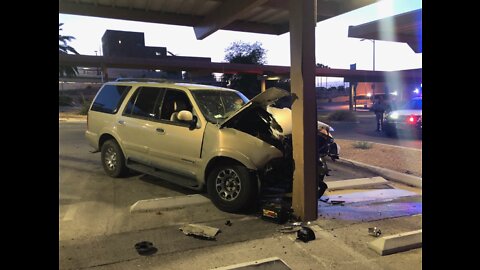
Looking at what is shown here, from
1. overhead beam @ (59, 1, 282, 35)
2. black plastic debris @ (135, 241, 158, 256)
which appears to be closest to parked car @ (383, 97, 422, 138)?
overhead beam @ (59, 1, 282, 35)

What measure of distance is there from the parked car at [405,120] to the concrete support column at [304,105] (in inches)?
360

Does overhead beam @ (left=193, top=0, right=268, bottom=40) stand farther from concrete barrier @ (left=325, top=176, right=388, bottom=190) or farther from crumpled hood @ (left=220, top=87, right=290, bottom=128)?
concrete barrier @ (left=325, top=176, right=388, bottom=190)

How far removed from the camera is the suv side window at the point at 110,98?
7.60 metres

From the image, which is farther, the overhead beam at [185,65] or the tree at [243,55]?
the tree at [243,55]

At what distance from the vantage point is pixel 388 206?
6258 mm

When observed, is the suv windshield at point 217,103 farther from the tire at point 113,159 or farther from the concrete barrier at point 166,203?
the tire at point 113,159

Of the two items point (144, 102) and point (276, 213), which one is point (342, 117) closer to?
point (144, 102)

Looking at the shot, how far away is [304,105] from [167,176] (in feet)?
8.85

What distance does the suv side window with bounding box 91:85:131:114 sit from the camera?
7602 millimetres

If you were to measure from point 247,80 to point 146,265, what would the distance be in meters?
24.9

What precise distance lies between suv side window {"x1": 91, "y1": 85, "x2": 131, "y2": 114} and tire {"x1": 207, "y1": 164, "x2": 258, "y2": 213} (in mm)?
2919

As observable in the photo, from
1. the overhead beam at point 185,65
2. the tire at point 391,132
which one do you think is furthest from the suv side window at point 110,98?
the overhead beam at point 185,65

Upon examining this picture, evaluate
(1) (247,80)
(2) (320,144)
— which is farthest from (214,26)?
(1) (247,80)
